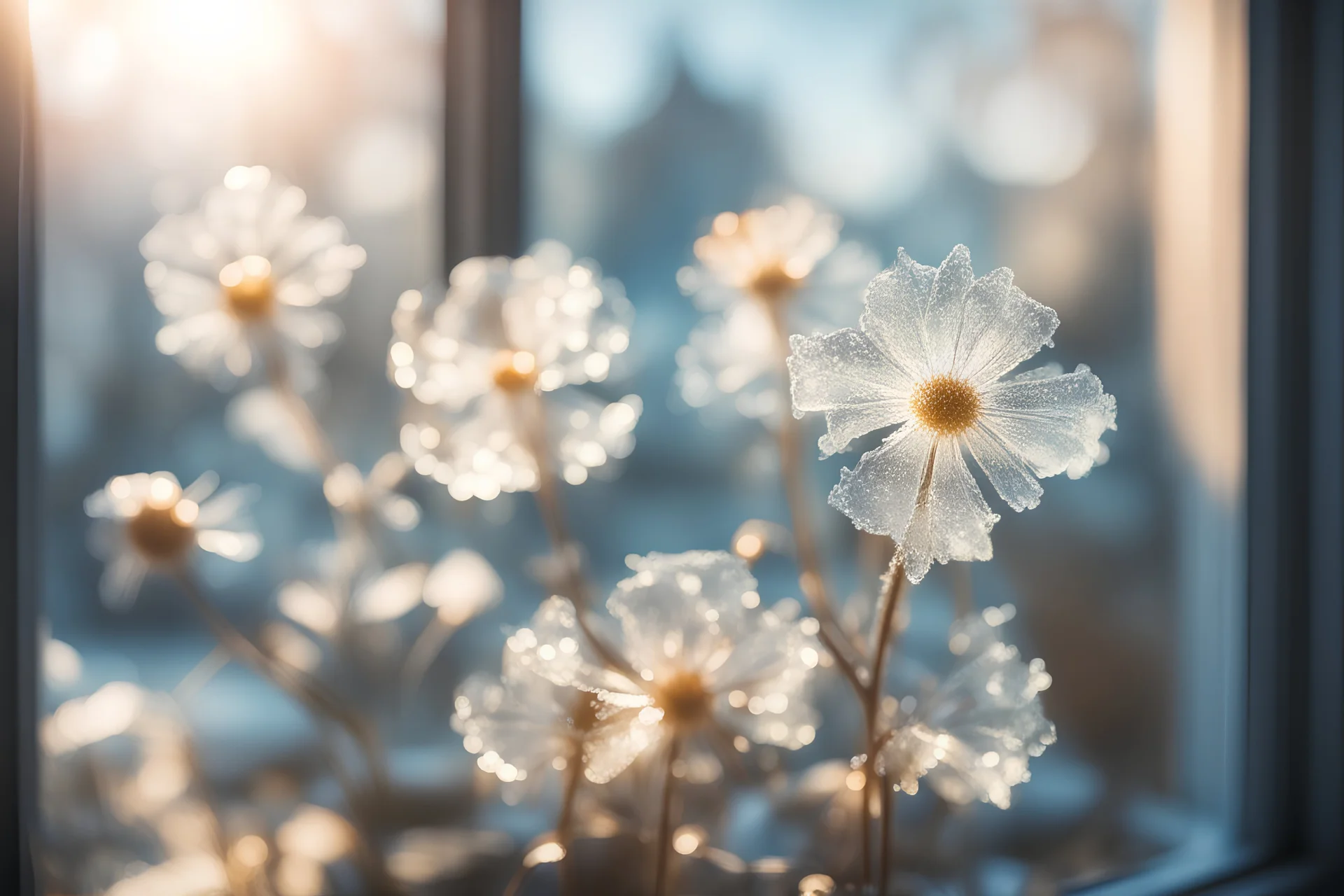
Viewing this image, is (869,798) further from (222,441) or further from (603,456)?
→ (222,441)

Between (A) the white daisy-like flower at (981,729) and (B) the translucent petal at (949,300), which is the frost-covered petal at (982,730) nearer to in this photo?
(A) the white daisy-like flower at (981,729)

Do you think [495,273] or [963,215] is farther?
[963,215]

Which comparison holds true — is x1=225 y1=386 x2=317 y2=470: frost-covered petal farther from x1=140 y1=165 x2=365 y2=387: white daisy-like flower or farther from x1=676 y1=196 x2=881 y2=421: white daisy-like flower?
x1=676 y1=196 x2=881 y2=421: white daisy-like flower

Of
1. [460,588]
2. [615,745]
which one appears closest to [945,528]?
[615,745]

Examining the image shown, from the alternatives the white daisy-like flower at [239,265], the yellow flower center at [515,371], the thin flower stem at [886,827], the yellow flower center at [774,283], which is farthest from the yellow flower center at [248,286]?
the thin flower stem at [886,827]

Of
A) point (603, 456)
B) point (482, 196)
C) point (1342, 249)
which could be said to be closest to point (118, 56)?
point (482, 196)
